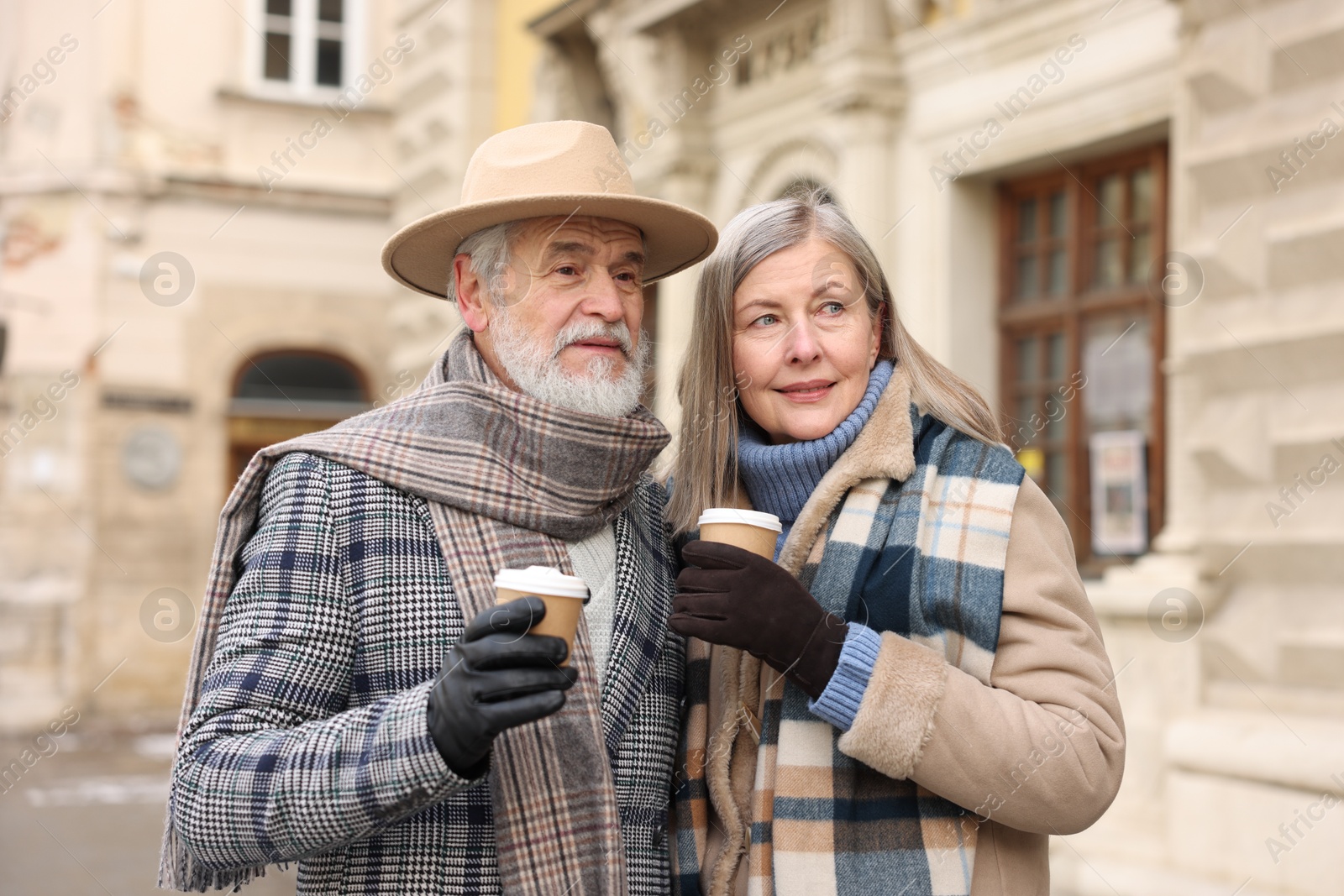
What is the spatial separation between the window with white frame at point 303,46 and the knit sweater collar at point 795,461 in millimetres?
13225

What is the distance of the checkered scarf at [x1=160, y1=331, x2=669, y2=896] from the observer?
203cm

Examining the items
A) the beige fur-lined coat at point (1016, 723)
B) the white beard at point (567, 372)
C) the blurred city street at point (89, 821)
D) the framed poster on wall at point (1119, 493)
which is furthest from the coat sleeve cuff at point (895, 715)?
the framed poster on wall at point (1119, 493)

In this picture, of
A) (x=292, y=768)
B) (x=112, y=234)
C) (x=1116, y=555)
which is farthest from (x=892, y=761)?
(x=112, y=234)

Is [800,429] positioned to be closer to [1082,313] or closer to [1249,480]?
[1249,480]

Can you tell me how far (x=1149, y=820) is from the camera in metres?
5.30

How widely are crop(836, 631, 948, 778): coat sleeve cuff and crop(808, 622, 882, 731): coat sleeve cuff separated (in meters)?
0.01

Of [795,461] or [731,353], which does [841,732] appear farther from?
[731,353]

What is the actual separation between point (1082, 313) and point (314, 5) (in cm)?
1082

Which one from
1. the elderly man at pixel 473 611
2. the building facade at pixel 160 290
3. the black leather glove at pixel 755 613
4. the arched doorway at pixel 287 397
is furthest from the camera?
the arched doorway at pixel 287 397

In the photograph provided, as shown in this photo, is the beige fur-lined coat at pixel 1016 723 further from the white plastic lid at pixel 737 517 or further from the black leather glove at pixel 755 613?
the white plastic lid at pixel 737 517

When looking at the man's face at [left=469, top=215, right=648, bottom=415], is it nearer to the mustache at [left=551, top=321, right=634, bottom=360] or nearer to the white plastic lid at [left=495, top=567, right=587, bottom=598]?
the mustache at [left=551, top=321, right=634, bottom=360]

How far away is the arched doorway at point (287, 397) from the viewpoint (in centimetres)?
1412

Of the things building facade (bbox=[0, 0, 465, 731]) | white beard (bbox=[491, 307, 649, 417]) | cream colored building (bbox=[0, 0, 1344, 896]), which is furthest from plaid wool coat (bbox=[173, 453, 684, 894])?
building facade (bbox=[0, 0, 465, 731])

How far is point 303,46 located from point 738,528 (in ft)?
45.3
